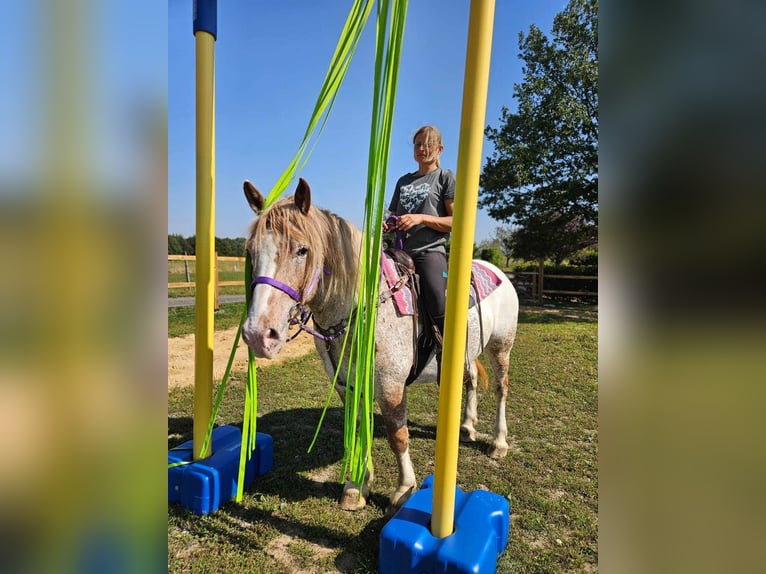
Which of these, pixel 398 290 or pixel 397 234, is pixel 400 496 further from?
pixel 397 234

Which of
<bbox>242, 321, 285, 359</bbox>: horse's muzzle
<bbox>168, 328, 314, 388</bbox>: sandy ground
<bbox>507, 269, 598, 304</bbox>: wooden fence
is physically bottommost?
<bbox>168, 328, 314, 388</bbox>: sandy ground

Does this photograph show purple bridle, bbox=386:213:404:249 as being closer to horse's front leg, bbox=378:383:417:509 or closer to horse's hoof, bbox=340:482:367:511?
horse's front leg, bbox=378:383:417:509

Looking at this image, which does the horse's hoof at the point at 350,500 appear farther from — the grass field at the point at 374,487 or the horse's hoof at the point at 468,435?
the horse's hoof at the point at 468,435

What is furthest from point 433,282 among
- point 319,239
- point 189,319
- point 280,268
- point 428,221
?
point 189,319

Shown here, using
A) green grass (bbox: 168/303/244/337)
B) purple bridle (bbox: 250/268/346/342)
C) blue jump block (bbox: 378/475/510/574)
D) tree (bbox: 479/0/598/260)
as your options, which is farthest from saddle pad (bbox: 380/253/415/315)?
tree (bbox: 479/0/598/260)

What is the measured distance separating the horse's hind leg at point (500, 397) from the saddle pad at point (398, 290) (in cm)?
155

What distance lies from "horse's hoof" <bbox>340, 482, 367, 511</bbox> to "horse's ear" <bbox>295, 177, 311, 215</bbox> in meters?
2.01

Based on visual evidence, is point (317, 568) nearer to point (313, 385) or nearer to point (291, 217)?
point (291, 217)

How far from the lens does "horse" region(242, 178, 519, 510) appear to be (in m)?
2.02

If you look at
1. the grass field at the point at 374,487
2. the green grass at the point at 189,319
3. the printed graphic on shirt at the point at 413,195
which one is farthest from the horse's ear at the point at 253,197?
the green grass at the point at 189,319

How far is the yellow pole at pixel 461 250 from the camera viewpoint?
151cm
